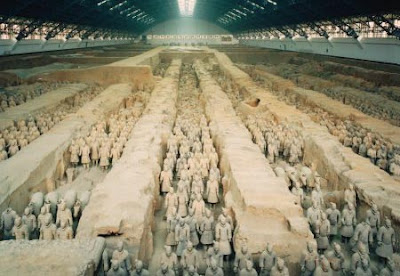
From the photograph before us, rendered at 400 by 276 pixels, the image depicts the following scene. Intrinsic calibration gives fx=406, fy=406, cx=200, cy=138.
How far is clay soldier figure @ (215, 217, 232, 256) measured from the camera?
5.26m

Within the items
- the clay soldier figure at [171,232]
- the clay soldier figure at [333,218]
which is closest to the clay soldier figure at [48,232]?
the clay soldier figure at [171,232]

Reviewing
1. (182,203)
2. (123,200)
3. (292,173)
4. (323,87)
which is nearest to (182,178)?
(182,203)

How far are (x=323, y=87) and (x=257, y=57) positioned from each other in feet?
47.1

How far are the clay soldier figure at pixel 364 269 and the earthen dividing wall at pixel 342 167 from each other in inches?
48.4

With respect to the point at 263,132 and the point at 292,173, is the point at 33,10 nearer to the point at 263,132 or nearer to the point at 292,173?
the point at 263,132

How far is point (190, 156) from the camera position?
323 inches

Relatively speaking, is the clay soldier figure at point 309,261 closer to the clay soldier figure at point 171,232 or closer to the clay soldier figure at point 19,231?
the clay soldier figure at point 171,232

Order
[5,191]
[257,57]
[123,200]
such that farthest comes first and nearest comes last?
1. [257,57]
2. [5,191]
3. [123,200]

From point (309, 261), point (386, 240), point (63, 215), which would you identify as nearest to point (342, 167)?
point (386, 240)

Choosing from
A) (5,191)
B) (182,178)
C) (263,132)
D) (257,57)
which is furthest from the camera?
(257,57)

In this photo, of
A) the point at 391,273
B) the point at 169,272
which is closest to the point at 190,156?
the point at 169,272

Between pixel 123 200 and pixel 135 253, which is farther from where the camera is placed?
pixel 123 200

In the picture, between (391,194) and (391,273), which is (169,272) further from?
(391,194)

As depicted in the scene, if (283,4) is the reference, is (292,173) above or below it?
below
